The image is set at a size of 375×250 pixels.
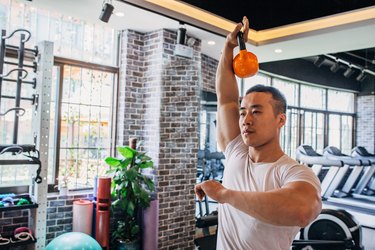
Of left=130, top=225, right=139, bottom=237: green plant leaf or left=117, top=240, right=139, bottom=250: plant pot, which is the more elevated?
left=130, top=225, right=139, bottom=237: green plant leaf

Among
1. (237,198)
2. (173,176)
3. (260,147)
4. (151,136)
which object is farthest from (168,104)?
(237,198)

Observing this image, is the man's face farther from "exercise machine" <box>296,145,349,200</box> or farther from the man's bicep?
"exercise machine" <box>296,145,349,200</box>

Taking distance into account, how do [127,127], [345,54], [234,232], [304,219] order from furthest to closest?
[345,54] < [127,127] < [234,232] < [304,219]

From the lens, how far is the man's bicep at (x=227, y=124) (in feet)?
4.93

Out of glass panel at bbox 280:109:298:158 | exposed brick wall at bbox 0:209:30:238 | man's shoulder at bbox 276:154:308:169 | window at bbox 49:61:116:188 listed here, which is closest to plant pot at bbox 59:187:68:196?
window at bbox 49:61:116:188

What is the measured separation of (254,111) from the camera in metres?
1.23

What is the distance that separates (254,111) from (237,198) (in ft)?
1.25

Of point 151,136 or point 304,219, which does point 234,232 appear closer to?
point 304,219

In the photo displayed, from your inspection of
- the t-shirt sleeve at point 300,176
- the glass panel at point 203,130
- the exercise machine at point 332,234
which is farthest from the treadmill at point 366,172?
the t-shirt sleeve at point 300,176

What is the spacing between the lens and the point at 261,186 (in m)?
1.17

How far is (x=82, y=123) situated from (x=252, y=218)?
350cm

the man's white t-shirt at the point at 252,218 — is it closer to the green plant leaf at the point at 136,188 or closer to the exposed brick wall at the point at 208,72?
the green plant leaf at the point at 136,188

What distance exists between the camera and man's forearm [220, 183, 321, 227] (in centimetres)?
91

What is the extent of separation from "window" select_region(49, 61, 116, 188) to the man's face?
3.30 m
